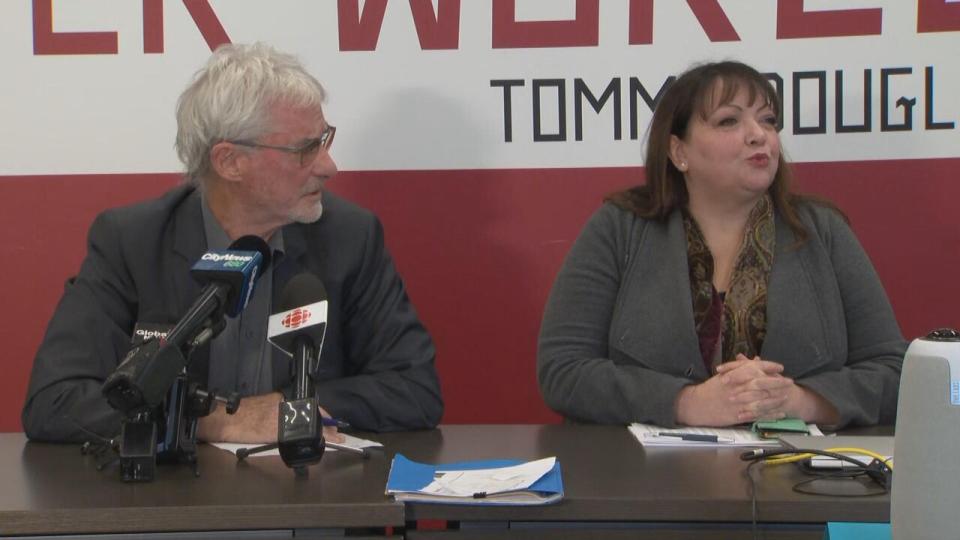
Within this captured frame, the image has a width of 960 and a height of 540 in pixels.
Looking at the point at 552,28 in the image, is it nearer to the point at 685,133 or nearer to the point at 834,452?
the point at 685,133

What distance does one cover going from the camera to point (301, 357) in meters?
2.07

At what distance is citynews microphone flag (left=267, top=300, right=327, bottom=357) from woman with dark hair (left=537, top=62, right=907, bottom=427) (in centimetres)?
87

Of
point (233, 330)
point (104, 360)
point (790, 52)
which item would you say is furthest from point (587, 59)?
point (104, 360)

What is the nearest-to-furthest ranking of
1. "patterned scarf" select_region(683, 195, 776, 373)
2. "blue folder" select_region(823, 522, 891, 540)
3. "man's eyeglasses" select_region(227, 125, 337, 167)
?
"blue folder" select_region(823, 522, 891, 540) → "man's eyeglasses" select_region(227, 125, 337, 167) → "patterned scarf" select_region(683, 195, 776, 373)

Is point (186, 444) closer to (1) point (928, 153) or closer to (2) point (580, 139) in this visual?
(2) point (580, 139)

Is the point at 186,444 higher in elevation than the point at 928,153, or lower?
lower

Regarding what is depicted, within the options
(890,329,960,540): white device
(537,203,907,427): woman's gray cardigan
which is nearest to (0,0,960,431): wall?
(537,203,907,427): woman's gray cardigan

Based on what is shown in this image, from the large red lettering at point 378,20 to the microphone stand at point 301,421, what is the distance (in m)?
1.57

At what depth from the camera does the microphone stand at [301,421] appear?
2023 millimetres

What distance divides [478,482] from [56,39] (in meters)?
2.15

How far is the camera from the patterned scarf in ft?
9.43

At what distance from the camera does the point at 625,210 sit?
303cm

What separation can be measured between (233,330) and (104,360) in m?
0.28

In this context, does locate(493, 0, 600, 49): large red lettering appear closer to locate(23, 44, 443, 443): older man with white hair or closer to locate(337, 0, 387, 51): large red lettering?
locate(337, 0, 387, 51): large red lettering
